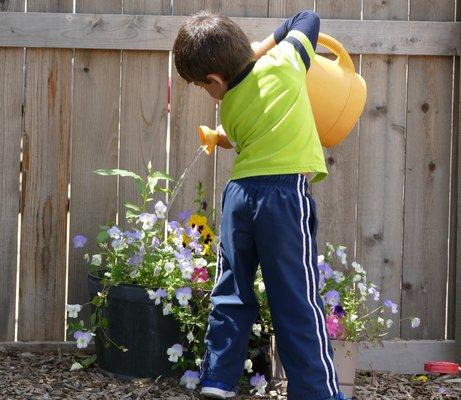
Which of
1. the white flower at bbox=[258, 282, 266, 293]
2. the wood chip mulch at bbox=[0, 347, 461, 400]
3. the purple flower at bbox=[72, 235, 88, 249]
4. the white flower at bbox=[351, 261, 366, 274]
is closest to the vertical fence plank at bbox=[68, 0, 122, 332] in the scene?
the purple flower at bbox=[72, 235, 88, 249]

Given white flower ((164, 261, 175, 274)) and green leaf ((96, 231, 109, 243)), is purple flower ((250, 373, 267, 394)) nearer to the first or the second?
white flower ((164, 261, 175, 274))

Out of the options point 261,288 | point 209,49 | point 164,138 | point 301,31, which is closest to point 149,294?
point 261,288

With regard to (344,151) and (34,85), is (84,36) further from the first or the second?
(344,151)

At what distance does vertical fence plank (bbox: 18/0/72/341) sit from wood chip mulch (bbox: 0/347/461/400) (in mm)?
232

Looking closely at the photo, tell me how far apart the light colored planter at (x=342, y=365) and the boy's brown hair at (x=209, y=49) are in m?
0.93

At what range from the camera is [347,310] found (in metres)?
3.39

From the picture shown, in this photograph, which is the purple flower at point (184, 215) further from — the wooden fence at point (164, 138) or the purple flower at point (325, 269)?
the purple flower at point (325, 269)

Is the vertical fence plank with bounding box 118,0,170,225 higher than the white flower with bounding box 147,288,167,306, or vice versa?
the vertical fence plank with bounding box 118,0,170,225

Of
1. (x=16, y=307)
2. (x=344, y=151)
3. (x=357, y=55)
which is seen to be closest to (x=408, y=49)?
(x=357, y=55)

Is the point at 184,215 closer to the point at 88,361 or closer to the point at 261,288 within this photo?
the point at 261,288

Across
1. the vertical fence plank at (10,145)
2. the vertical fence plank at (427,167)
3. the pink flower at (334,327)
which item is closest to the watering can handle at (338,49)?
the vertical fence plank at (427,167)

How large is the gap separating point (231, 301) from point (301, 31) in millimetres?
840

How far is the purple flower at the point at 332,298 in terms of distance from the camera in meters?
3.30

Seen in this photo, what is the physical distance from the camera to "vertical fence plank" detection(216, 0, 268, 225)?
370cm
